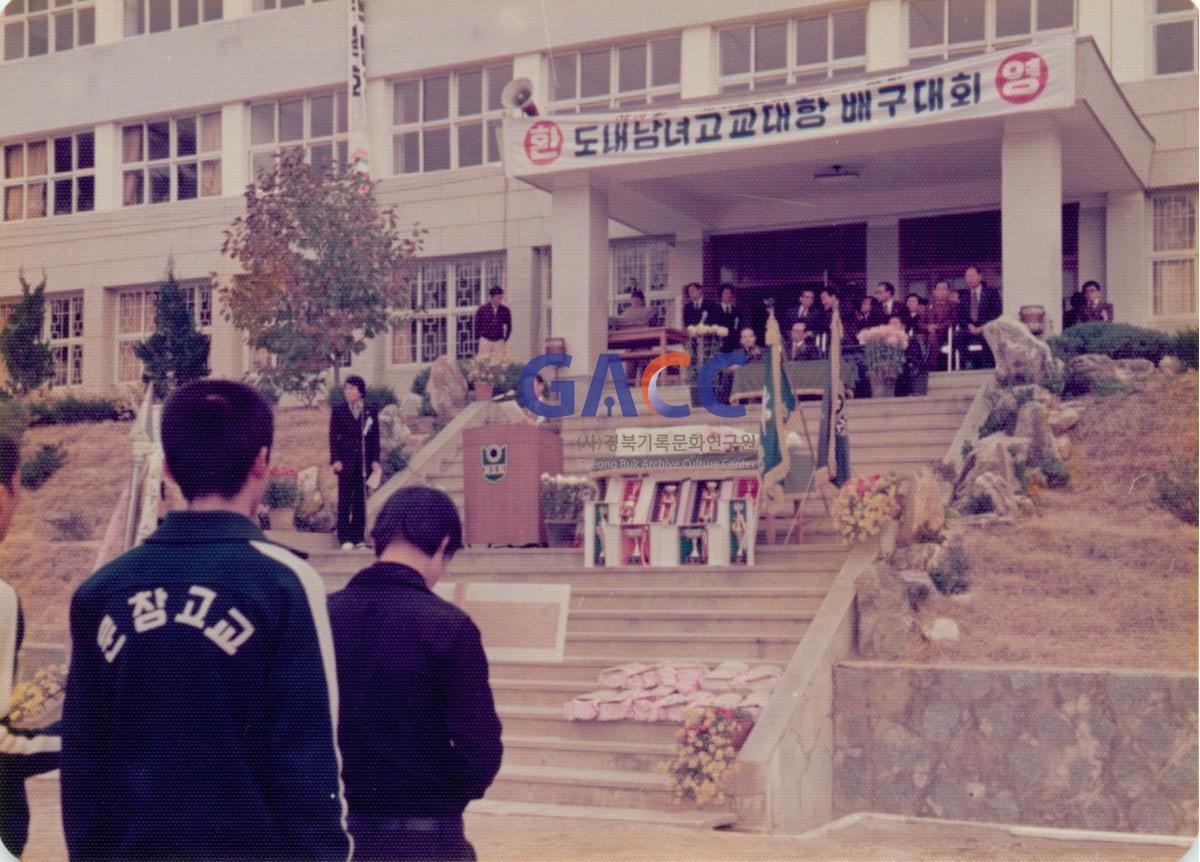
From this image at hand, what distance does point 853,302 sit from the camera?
1695 cm

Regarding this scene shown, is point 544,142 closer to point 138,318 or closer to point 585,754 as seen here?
point 138,318

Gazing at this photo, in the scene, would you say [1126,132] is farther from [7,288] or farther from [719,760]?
[7,288]

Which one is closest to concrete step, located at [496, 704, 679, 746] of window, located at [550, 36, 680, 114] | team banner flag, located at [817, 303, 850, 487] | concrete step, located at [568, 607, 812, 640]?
concrete step, located at [568, 607, 812, 640]

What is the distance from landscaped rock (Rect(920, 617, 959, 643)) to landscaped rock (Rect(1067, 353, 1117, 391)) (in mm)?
3898

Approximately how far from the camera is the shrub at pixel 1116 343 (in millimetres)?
12406

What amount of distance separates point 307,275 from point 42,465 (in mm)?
3347

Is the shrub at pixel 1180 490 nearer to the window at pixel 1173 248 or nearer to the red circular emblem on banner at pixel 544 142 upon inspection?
the window at pixel 1173 248

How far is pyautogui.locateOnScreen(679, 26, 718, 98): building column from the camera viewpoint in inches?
672

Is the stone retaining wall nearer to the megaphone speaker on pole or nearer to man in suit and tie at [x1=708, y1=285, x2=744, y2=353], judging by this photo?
man in suit and tie at [x1=708, y1=285, x2=744, y2=353]

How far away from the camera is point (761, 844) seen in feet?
23.4

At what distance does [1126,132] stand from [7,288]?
42.7 ft

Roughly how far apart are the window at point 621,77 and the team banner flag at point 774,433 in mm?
7452

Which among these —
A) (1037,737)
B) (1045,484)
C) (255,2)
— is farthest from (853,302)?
(1037,737)

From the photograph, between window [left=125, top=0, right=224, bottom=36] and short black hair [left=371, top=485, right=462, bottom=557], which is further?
window [left=125, top=0, right=224, bottom=36]
